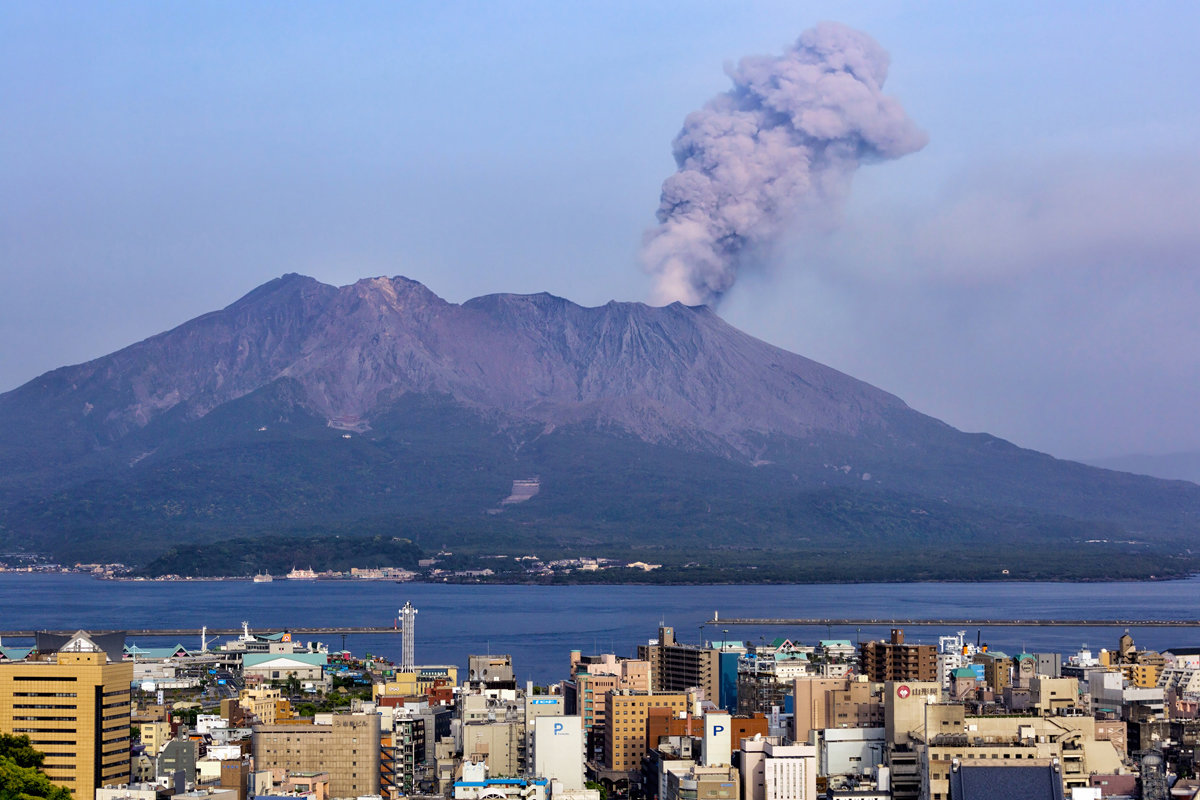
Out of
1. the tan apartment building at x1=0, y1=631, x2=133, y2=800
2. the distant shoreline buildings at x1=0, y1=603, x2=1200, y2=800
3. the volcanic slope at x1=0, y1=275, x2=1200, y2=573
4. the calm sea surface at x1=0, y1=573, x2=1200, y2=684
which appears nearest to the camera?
the distant shoreline buildings at x1=0, y1=603, x2=1200, y2=800

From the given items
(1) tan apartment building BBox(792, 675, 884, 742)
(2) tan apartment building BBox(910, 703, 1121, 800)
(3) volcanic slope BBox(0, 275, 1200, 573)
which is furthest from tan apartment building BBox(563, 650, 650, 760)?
(3) volcanic slope BBox(0, 275, 1200, 573)

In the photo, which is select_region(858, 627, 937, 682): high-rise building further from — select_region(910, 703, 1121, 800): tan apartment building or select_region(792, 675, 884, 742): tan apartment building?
select_region(910, 703, 1121, 800): tan apartment building

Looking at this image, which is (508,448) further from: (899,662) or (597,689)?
(597,689)

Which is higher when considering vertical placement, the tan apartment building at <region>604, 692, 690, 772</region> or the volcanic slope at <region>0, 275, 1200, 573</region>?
the volcanic slope at <region>0, 275, 1200, 573</region>

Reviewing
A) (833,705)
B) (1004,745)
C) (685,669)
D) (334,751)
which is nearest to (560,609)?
(685,669)

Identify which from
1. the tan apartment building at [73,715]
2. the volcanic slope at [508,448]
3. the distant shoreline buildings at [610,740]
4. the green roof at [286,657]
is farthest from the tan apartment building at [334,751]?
the volcanic slope at [508,448]

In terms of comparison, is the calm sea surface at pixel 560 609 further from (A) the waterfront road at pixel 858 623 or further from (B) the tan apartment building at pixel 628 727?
(B) the tan apartment building at pixel 628 727
